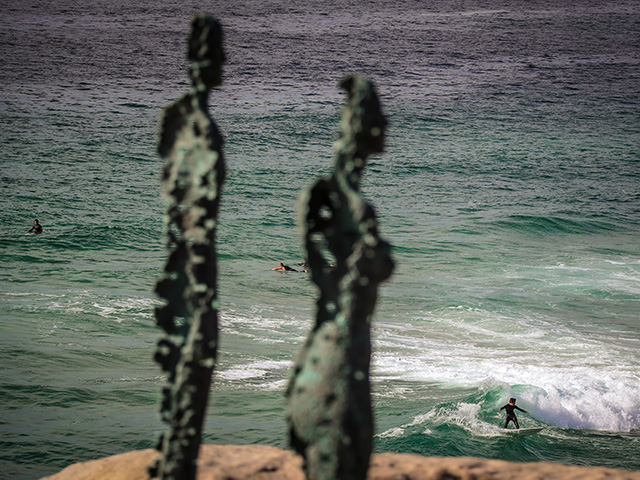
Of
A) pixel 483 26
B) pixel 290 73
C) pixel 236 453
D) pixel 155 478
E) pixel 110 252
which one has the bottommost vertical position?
pixel 110 252

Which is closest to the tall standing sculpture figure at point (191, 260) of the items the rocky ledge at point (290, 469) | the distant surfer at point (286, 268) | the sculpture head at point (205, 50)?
the sculpture head at point (205, 50)

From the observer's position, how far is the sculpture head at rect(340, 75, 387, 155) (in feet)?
16.9

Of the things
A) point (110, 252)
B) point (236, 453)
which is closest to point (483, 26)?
point (110, 252)

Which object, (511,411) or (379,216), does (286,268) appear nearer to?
(379,216)

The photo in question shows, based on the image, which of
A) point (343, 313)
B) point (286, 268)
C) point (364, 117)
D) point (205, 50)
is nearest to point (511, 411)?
point (343, 313)

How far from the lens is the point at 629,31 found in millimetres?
52156

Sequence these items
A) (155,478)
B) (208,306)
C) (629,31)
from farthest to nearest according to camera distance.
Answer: (629,31) < (155,478) < (208,306)

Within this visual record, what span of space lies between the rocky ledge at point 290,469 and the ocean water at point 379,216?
5212mm

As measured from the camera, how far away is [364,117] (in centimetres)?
516

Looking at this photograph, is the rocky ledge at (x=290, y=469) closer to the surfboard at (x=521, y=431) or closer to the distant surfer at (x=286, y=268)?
the surfboard at (x=521, y=431)

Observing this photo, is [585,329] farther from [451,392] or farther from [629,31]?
[629,31]

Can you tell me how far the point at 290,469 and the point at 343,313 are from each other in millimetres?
3629

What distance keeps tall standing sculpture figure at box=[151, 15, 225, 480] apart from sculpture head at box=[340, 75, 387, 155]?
137 cm

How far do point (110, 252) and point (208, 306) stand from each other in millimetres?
25998
